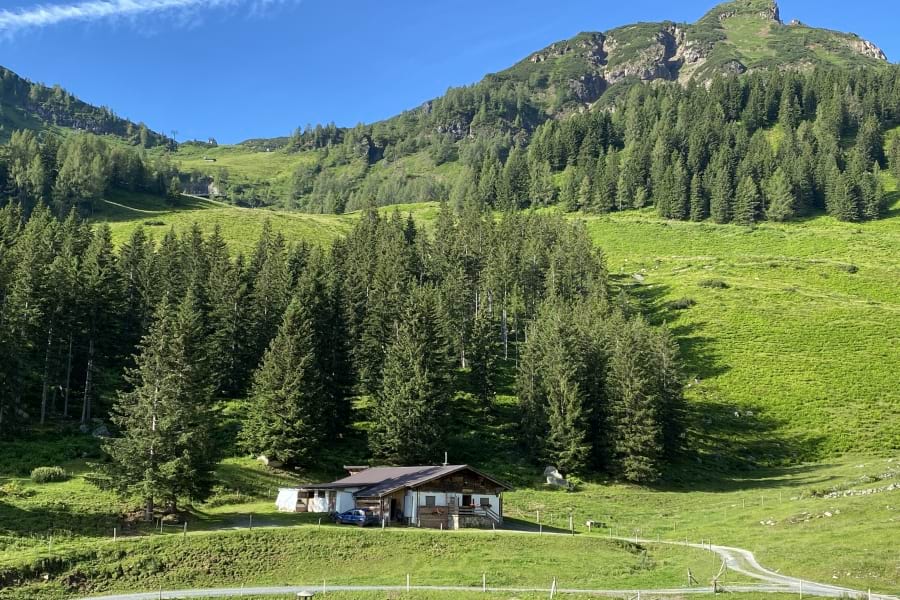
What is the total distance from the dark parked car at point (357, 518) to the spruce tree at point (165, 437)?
864cm

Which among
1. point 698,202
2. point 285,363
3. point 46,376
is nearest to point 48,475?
point 46,376

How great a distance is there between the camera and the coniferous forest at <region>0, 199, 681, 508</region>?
151 feet

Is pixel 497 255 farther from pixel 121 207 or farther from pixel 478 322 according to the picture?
pixel 121 207

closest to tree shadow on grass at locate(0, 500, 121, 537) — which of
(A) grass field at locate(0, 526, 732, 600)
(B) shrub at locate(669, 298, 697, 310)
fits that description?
(A) grass field at locate(0, 526, 732, 600)

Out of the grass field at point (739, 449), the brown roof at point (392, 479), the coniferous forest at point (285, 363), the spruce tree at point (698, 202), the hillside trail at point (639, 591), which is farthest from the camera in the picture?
the spruce tree at point (698, 202)

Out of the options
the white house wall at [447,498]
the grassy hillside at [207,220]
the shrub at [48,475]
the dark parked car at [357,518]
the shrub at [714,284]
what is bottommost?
the dark parked car at [357,518]

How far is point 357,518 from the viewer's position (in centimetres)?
4453

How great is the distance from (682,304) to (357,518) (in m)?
70.2

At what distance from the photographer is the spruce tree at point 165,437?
4069 centimetres

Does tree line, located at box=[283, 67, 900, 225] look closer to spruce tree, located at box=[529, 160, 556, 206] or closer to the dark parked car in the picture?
spruce tree, located at box=[529, 160, 556, 206]

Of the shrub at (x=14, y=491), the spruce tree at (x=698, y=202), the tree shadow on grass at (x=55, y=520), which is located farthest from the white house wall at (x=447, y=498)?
the spruce tree at (x=698, y=202)

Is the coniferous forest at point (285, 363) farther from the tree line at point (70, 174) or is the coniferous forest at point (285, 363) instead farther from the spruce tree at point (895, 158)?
the spruce tree at point (895, 158)

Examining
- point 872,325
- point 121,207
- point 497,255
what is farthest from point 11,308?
point 121,207

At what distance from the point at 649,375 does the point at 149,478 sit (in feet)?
144
